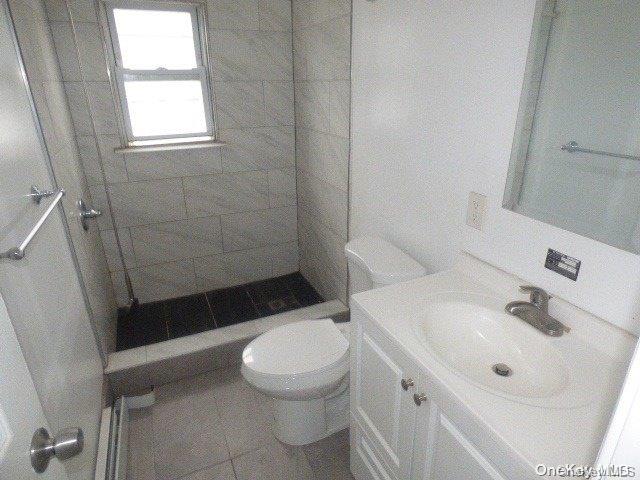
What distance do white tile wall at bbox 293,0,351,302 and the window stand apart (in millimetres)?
647

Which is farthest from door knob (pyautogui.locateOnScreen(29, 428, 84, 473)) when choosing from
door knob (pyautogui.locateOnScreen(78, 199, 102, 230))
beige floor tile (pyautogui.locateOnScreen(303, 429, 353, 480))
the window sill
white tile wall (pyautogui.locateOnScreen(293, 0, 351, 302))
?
the window sill

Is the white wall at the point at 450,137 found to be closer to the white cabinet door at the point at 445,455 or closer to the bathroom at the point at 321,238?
the bathroom at the point at 321,238

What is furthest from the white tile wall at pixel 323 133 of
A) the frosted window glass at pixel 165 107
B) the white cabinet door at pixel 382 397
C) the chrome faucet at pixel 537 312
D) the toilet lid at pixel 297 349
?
the chrome faucet at pixel 537 312

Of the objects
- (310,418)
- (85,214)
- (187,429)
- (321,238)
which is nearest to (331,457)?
(310,418)

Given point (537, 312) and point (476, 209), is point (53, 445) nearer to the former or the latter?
point (537, 312)

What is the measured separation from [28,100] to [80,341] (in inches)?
37.5

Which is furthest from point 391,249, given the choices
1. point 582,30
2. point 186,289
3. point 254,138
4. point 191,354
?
point 186,289

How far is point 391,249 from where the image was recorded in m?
1.77

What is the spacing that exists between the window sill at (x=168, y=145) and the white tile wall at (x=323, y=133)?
615 millimetres

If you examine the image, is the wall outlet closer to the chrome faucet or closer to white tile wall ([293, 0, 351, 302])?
the chrome faucet

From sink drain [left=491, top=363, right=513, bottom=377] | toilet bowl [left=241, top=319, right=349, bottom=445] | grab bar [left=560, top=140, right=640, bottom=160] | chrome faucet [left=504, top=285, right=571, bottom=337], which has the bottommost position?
toilet bowl [left=241, top=319, right=349, bottom=445]

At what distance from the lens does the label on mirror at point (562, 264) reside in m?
1.09

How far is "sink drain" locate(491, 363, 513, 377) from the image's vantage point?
1.09 meters

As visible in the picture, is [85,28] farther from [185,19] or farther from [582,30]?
[582,30]
